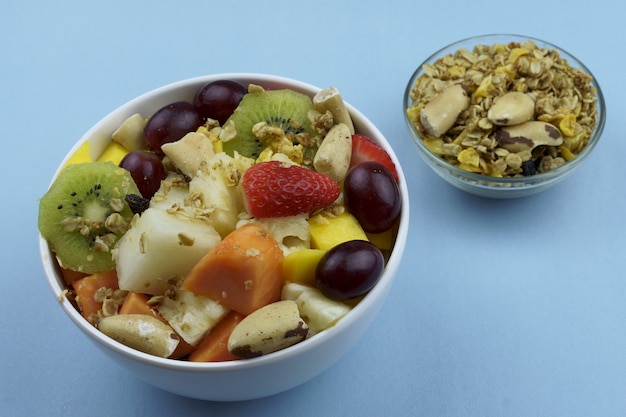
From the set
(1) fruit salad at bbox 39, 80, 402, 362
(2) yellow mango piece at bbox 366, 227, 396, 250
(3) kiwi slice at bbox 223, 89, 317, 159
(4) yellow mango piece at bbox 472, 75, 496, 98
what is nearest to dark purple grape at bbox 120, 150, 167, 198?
(1) fruit salad at bbox 39, 80, 402, 362

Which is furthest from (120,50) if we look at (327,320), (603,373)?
(603,373)

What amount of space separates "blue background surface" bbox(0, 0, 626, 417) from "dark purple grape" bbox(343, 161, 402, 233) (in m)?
0.38

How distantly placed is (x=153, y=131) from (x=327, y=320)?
42 cm

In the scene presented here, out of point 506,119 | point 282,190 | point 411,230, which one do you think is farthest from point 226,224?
point 506,119

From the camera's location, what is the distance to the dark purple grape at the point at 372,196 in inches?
41.7

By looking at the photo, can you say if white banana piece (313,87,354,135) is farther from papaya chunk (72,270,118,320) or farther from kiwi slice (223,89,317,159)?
papaya chunk (72,270,118,320)

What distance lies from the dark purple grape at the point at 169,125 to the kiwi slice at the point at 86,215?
0.32 feet

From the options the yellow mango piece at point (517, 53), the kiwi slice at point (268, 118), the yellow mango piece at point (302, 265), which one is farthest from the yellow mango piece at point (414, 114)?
the yellow mango piece at point (302, 265)

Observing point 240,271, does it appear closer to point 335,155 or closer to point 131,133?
point 335,155

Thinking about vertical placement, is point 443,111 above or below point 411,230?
above

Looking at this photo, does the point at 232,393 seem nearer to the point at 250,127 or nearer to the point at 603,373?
the point at 250,127

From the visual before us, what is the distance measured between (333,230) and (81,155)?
0.42 m

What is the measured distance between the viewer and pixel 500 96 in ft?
5.11

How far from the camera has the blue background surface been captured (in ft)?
4.37
